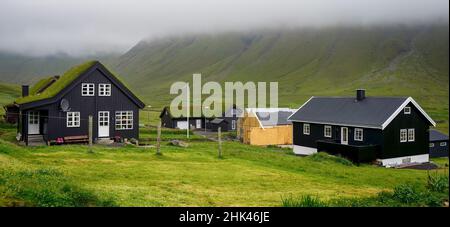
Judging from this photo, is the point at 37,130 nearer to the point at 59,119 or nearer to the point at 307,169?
the point at 59,119

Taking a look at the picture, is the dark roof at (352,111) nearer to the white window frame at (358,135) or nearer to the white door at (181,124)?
the white window frame at (358,135)

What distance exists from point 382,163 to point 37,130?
34623 millimetres

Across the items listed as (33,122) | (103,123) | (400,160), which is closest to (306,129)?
(400,160)

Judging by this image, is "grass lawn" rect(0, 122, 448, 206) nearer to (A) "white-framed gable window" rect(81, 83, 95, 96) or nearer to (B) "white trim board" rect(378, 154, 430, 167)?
(B) "white trim board" rect(378, 154, 430, 167)

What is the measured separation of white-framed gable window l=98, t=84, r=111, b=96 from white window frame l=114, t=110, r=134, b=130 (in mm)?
2330

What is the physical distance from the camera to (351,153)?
40688 millimetres

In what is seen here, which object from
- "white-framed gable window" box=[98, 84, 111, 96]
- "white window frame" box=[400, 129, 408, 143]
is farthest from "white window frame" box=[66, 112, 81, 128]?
"white window frame" box=[400, 129, 408, 143]

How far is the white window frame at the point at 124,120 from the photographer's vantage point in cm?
4351

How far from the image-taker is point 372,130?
42500mm

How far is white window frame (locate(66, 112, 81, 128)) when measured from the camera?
40.6 meters

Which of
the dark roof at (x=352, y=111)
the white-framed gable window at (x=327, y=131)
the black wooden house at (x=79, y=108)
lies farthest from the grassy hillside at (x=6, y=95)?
the white-framed gable window at (x=327, y=131)

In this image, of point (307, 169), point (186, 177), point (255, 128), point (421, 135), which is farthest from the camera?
point (255, 128)
